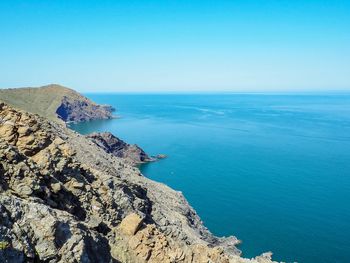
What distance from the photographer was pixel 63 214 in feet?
83.0

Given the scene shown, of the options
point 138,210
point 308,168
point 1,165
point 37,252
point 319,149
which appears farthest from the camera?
point 319,149

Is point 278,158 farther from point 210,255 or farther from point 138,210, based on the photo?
point 210,255

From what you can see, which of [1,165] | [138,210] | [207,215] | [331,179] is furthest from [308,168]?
[1,165]

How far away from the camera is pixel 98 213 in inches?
1479

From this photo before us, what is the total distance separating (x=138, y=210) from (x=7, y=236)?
95.7 ft

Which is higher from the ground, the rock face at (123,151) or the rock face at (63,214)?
the rock face at (63,214)

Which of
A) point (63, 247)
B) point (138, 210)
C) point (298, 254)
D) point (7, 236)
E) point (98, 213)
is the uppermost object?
point (7, 236)

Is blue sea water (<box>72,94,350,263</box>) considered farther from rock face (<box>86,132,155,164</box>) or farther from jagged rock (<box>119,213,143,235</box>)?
jagged rock (<box>119,213,143,235</box>)

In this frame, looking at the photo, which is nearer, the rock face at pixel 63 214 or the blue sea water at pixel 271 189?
the rock face at pixel 63 214

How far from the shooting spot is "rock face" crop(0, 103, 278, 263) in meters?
21.0

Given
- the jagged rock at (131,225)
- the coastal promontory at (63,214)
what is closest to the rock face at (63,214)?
the coastal promontory at (63,214)

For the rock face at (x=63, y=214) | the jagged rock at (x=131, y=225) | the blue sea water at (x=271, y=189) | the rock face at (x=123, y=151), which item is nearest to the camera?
the rock face at (x=63, y=214)

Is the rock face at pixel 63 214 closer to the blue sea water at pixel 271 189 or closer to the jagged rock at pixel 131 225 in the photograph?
the jagged rock at pixel 131 225

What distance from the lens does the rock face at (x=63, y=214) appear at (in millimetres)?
20984
